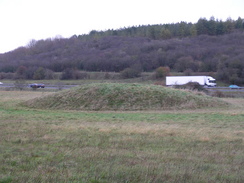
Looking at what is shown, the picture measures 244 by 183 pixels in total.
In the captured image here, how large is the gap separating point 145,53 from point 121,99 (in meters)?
83.5

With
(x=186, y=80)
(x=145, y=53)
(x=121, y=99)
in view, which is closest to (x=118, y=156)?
(x=121, y=99)

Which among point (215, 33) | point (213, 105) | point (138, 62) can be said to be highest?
point (215, 33)

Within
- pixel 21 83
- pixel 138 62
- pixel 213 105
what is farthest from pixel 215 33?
pixel 213 105

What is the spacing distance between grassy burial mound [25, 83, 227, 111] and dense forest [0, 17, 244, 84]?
45640 mm

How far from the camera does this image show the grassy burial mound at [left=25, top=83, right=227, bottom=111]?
26734 millimetres

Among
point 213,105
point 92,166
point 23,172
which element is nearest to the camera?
point 23,172

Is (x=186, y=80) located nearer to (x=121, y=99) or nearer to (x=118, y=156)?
(x=121, y=99)

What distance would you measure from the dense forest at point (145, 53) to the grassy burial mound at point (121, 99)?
4564 cm

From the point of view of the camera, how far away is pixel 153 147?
923cm

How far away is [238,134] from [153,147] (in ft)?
15.2

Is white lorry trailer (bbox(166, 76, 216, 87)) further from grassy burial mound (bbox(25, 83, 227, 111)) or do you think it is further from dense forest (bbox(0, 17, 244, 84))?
grassy burial mound (bbox(25, 83, 227, 111))

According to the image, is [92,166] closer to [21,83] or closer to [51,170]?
[51,170]

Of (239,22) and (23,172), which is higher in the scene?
(239,22)

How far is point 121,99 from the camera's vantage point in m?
27.6
